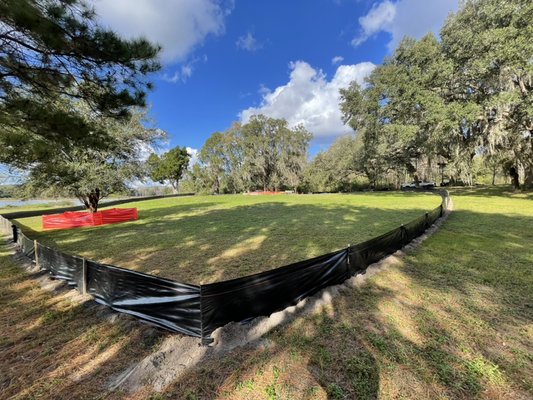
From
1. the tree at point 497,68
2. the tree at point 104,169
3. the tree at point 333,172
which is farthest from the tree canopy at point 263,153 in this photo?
the tree at point 104,169

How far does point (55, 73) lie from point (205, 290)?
4986 millimetres

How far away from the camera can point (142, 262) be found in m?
5.59

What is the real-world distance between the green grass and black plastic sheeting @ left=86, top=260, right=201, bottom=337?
1.79 ft

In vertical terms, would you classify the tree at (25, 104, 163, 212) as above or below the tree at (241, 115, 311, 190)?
below

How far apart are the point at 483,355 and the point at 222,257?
451cm

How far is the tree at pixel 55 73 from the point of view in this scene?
3783mm

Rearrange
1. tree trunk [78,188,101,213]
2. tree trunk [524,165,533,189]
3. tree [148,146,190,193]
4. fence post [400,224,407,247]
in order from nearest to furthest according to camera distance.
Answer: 1. fence post [400,224,407,247]
2. tree trunk [78,188,101,213]
3. tree trunk [524,165,533,189]
4. tree [148,146,190,193]

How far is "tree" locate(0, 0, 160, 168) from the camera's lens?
3783 millimetres

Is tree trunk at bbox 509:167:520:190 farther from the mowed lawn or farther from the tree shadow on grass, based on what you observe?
the tree shadow on grass

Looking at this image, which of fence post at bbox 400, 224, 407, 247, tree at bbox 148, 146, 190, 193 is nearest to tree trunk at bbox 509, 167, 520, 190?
fence post at bbox 400, 224, 407, 247

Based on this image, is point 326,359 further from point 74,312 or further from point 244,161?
point 244,161

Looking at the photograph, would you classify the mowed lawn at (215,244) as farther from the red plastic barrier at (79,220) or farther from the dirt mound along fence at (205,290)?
the red plastic barrier at (79,220)

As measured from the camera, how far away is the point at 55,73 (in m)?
4.55

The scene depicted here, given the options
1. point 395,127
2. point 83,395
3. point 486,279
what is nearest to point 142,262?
point 83,395
